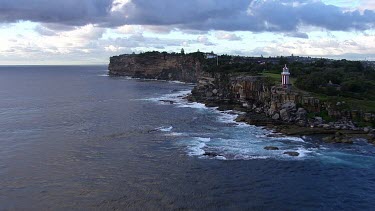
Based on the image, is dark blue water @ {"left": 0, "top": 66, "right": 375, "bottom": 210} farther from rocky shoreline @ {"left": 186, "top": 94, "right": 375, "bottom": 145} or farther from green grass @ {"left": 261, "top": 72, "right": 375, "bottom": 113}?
green grass @ {"left": 261, "top": 72, "right": 375, "bottom": 113}

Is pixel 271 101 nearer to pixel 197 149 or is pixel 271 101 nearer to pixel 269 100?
pixel 269 100

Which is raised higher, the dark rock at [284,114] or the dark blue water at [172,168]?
the dark rock at [284,114]

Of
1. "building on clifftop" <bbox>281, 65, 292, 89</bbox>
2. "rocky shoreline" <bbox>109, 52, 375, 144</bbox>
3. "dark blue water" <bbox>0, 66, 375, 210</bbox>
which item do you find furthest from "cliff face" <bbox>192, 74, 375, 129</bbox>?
"dark blue water" <bbox>0, 66, 375, 210</bbox>

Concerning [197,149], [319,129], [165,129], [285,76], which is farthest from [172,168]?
[285,76]

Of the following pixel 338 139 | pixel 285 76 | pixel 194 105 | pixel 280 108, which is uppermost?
pixel 285 76

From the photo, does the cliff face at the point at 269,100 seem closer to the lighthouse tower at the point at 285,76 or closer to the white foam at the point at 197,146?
the lighthouse tower at the point at 285,76

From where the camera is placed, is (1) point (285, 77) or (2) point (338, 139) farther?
(1) point (285, 77)

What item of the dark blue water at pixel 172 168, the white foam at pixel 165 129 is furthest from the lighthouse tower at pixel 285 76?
the white foam at pixel 165 129

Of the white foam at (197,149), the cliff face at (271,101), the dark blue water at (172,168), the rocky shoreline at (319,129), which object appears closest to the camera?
the dark blue water at (172,168)

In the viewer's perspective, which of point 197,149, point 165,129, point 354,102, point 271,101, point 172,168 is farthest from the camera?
point 271,101

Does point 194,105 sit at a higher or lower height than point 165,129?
higher
